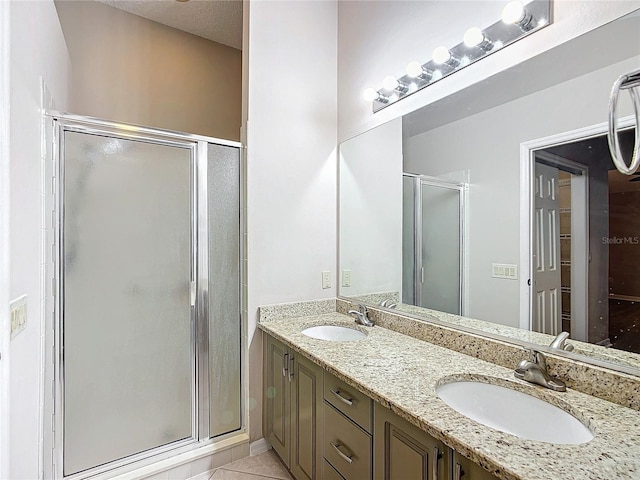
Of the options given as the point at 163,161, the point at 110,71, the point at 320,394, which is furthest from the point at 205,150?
the point at 320,394

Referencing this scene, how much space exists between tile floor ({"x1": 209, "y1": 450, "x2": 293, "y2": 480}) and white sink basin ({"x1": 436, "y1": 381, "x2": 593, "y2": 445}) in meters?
1.20

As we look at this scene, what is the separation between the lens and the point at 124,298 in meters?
1.74

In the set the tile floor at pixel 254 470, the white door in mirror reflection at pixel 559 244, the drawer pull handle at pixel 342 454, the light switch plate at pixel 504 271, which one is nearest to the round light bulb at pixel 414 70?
the white door in mirror reflection at pixel 559 244

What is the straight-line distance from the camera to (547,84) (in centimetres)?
126

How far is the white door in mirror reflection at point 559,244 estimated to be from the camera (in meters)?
1.19

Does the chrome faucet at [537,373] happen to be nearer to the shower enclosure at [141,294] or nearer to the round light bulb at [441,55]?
the round light bulb at [441,55]

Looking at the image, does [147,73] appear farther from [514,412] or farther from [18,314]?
[514,412]

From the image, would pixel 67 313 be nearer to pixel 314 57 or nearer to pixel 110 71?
pixel 110 71

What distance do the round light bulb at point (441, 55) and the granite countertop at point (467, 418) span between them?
1377 mm

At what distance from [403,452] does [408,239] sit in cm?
111

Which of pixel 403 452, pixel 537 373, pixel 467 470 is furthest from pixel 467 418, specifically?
pixel 537 373

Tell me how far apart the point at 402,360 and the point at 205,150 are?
1574 mm

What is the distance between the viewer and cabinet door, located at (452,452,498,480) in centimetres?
83

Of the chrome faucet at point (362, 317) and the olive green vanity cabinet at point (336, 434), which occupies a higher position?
the chrome faucet at point (362, 317)
